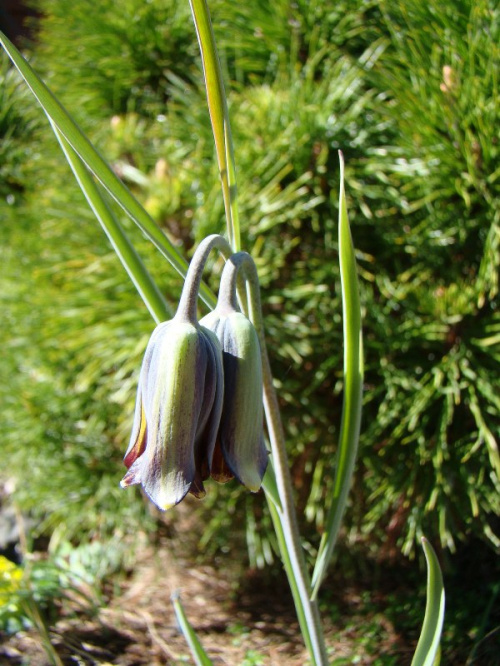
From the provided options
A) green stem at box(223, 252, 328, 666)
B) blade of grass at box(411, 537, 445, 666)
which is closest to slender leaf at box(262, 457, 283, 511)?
green stem at box(223, 252, 328, 666)

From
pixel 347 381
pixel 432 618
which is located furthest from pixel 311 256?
pixel 432 618

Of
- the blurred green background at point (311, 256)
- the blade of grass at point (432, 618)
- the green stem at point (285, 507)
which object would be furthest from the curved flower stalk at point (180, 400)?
the blurred green background at point (311, 256)

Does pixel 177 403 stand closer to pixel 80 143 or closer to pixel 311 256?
pixel 80 143

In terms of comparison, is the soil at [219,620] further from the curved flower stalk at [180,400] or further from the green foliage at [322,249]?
the curved flower stalk at [180,400]

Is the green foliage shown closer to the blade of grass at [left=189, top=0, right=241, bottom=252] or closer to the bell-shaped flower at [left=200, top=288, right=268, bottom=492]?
the blade of grass at [left=189, top=0, right=241, bottom=252]

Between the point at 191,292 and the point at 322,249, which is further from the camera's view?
the point at 322,249
